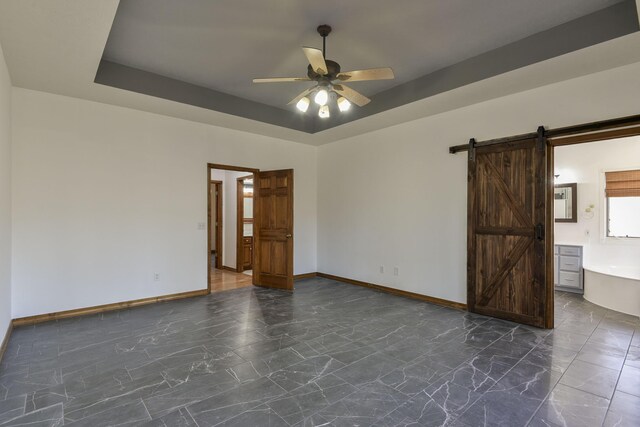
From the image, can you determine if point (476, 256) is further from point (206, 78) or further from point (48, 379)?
point (48, 379)

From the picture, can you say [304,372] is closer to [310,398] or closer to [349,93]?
[310,398]

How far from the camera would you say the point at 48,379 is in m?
2.55

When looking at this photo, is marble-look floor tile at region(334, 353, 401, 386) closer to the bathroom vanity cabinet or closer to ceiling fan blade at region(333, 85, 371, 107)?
ceiling fan blade at region(333, 85, 371, 107)

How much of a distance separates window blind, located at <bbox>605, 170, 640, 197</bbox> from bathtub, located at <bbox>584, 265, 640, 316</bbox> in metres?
1.25

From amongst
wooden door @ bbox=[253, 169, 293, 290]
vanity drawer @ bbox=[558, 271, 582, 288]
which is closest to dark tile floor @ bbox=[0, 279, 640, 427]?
vanity drawer @ bbox=[558, 271, 582, 288]

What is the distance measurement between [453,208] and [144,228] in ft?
14.9

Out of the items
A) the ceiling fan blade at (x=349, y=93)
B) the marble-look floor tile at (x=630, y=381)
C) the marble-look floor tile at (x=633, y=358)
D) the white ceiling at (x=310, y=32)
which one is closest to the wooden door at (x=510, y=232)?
the marble-look floor tile at (x=633, y=358)

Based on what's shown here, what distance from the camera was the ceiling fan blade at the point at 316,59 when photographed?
262cm

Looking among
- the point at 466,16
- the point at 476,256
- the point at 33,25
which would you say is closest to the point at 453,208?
the point at 476,256

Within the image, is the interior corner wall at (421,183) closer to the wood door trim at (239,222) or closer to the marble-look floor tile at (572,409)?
the wood door trim at (239,222)

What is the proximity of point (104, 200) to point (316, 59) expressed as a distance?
3531 millimetres

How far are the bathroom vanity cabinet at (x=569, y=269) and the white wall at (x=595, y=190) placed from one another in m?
0.26

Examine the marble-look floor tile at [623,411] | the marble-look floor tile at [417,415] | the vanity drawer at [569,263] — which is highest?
the vanity drawer at [569,263]

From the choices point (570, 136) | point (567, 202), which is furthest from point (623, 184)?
point (570, 136)
